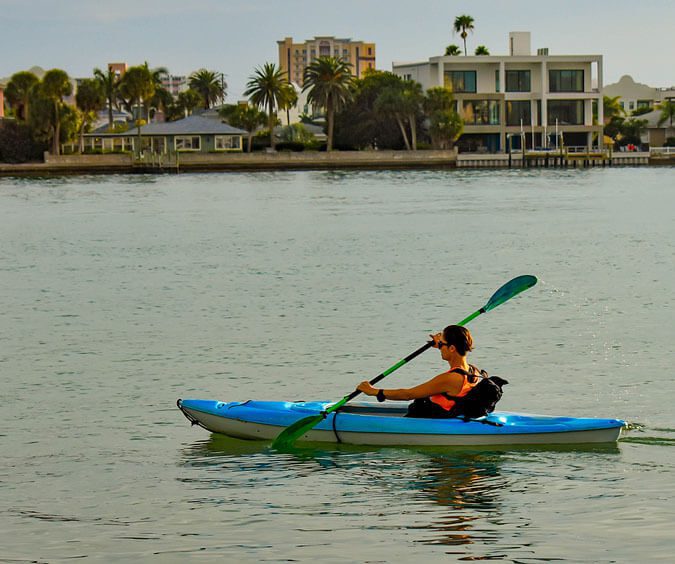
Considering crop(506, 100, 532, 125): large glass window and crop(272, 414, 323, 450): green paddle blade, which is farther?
crop(506, 100, 532, 125): large glass window


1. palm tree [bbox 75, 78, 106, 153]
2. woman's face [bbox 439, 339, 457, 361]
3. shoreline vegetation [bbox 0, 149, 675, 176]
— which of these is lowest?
woman's face [bbox 439, 339, 457, 361]

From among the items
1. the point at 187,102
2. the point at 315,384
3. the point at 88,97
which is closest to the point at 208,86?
the point at 187,102

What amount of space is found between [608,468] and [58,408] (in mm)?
7929

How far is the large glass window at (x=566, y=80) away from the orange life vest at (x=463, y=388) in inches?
4647

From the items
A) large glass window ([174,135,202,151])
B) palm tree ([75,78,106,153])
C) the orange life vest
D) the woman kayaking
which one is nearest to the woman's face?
the woman kayaking

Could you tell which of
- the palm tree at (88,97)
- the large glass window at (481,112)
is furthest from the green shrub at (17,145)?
the large glass window at (481,112)

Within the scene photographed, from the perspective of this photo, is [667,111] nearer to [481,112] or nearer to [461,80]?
[481,112]

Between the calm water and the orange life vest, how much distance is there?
58cm

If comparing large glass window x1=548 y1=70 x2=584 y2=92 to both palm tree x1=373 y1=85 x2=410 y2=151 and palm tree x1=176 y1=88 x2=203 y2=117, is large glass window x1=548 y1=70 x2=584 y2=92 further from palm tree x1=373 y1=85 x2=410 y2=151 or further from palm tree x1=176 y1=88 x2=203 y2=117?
palm tree x1=176 y1=88 x2=203 y2=117

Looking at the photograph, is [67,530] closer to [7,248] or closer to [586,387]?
[586,387]

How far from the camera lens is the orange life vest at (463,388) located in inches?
539

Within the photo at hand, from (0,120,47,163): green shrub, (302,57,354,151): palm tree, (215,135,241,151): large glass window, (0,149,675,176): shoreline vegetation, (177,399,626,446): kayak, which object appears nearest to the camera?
(177,399,626,446): kayak

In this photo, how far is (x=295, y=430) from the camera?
14.3 m

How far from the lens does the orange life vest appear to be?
13.7 m
